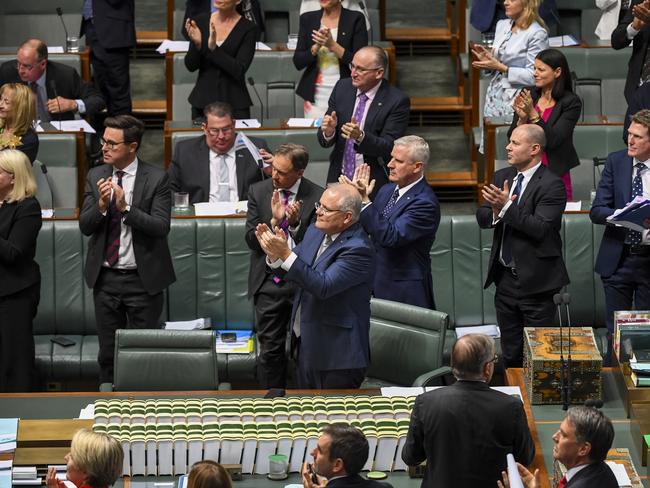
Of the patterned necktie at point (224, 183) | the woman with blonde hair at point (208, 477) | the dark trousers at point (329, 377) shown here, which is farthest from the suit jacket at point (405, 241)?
the woman with blonde hair at point (208, 477)

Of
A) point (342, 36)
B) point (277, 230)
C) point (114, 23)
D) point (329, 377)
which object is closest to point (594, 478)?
point (329, 377)

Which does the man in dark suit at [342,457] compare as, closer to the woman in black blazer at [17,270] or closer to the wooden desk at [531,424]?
the wooden desk at [531,424]

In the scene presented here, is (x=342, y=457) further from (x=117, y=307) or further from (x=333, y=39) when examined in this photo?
(x=333, y=39)

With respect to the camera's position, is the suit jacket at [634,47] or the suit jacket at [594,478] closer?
the suit jacket at [594,478]

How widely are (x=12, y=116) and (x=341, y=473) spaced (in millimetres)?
4393

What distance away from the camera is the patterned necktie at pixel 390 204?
23.0 ft

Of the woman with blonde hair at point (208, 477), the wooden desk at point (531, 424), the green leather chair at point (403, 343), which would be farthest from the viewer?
the green leather chair at point (403, 343)

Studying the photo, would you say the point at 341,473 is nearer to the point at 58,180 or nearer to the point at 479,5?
the point at 58,180

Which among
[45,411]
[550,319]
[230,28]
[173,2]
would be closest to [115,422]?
[45,411]

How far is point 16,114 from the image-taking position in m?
8.24

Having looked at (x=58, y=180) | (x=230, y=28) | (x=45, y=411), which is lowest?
(x=45, y=411)

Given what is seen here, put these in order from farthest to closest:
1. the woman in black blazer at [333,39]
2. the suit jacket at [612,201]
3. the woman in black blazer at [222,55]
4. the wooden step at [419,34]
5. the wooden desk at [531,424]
Answer: the wooden step at [419,34]
the woman in black blazer at [222,55]
the woman in black blazer at [333,39]
the suit jacket at [612,201]
the wooden desk at [531,424]

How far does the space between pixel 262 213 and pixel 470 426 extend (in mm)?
2429

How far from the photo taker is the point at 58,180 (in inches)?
357
